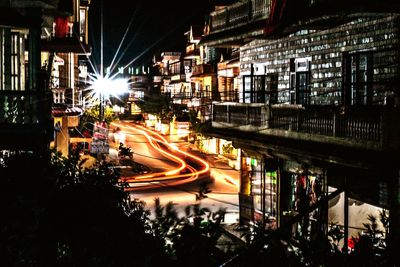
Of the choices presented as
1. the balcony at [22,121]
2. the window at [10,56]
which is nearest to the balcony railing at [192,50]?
the window at [10,56]

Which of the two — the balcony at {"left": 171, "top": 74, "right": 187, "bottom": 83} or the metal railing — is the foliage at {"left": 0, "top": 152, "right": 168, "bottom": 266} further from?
the balcony at {"left": 171, "top": 74, "right": 187, "bottom": 83}

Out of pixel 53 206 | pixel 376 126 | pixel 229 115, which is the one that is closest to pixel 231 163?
pixel 229 115

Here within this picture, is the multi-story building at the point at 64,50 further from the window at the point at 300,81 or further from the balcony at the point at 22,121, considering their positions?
the window at the point at 300,81

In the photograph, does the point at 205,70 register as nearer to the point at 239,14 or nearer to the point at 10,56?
the point at 239,14

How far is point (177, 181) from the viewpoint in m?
42.0

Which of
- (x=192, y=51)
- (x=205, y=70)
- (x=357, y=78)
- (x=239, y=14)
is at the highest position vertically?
(x=192, y=51)

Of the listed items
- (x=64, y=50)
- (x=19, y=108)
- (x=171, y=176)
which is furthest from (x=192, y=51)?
(x=19, y=108)

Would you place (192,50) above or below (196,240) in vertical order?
above

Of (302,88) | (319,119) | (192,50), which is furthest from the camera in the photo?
(192,50)

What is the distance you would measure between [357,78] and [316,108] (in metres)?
1.80

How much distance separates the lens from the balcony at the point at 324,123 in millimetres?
14086

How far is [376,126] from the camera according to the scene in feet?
47.4

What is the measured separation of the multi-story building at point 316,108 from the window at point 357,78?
3cm

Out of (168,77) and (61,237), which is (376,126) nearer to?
(61,237)
